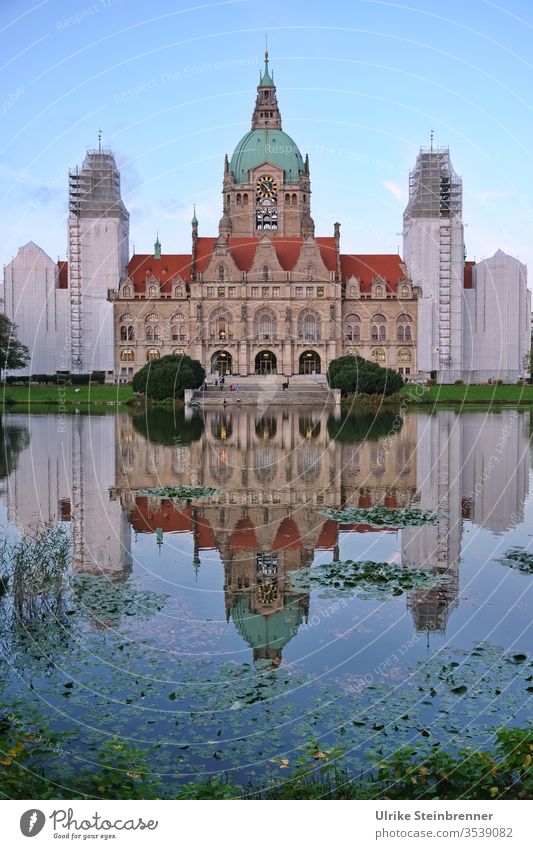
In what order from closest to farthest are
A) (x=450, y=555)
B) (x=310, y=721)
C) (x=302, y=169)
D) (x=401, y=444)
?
(x=310, y=721) → (x=450, y=555) → (x=401, y=444) → (x=302, y=169)

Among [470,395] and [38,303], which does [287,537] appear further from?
[38,303]

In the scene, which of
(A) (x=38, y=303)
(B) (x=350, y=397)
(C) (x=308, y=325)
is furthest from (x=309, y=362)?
(A) (x=38, y=303)

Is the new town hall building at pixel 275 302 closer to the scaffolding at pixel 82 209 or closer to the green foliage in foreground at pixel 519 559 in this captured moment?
the scaffolding at pixel 82 209

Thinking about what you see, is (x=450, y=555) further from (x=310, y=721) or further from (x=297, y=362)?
(x=297, y=362)

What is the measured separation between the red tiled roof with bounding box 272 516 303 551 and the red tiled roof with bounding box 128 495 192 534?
2290 mm

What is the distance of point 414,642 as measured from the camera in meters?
12.7

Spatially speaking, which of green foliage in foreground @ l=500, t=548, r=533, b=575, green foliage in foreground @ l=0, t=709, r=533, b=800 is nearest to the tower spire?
green foliage in foreground @ l=500, t=548, r=533, b=575

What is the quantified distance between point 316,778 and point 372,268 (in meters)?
103

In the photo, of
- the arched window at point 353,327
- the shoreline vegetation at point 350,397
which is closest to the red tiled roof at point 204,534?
the shoreline vegetation at point 350,397

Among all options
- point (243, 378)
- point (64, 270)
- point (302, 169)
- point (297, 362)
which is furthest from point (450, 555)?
point (302, 169)

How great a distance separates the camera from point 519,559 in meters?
17.5

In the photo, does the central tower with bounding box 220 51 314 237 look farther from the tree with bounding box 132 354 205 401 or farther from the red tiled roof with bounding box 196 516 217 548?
the red tiled roof with bounding box 196 516 217 548

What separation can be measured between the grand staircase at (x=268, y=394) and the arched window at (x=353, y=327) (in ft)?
54.1
